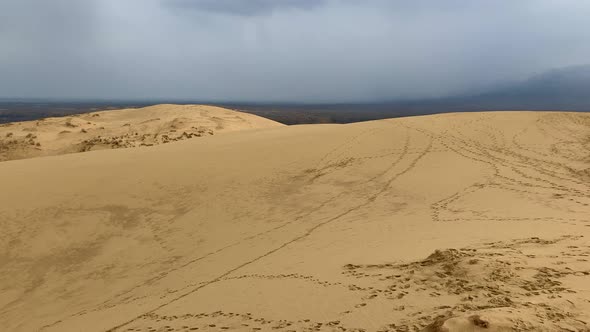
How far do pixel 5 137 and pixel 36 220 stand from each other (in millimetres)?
16033

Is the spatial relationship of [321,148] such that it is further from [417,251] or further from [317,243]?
[417,251]

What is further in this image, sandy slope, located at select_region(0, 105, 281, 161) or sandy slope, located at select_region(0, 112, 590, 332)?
sandy slope, located at select_region(0, 105, 281, 161)

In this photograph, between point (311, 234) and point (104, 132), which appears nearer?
point (311, 234)

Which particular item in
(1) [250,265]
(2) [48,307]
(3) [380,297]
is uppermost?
(3) [380,297]

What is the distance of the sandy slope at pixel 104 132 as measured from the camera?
65.1ft

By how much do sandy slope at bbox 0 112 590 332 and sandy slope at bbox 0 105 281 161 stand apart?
6.65m

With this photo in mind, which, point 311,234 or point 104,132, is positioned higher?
point 104,132

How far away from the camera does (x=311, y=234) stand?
A: 705cm

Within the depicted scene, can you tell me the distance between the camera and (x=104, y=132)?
22.4 m

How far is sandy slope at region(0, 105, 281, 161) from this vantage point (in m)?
19.8

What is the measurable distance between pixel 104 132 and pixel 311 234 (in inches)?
758

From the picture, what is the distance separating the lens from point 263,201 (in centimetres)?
912

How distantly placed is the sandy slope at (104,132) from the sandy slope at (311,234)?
21.8 ft

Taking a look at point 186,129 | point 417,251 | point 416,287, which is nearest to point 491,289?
point 416,287
